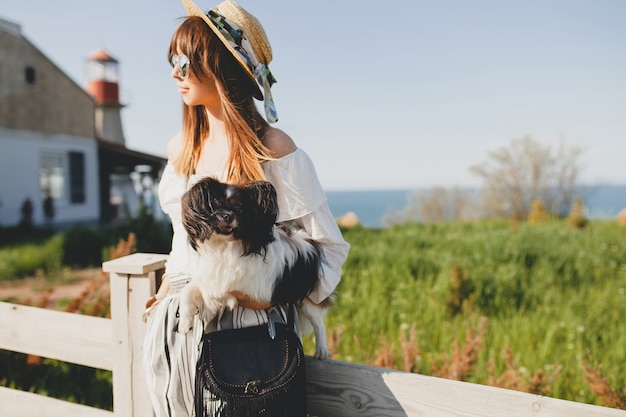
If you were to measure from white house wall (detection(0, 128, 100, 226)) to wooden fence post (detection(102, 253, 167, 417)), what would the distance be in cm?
1287

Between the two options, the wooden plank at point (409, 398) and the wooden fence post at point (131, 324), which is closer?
the wooden plank at point (409, 398)

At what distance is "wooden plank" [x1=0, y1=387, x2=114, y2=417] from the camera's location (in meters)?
1.95

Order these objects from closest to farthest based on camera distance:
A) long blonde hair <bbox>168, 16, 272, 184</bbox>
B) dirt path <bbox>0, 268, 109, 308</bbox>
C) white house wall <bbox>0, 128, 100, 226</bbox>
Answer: long blonde hair <bbox>168, 16, 272, 184</bbox>, dirt path <bbox>0, 268, 109, 308</bbox>, white house wall <bbox>0, 128, 100, 226</bbox>

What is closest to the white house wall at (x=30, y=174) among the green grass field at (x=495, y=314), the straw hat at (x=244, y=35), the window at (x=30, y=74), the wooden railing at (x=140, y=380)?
the window at (x=30, y=74)

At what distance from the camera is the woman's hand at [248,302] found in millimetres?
1357

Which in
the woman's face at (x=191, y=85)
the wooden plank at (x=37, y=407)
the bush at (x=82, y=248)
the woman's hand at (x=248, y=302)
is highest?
the woman's face at (x=191, y=85)

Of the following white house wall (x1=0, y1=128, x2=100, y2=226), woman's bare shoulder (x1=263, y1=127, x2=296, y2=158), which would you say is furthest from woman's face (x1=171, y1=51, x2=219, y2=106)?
white house wall (x1=0, y1=128, x2=100, y2=226)

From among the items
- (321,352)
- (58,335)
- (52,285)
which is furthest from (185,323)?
(52,285)

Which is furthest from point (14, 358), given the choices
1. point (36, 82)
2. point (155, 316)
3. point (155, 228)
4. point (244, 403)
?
point (36, 82)

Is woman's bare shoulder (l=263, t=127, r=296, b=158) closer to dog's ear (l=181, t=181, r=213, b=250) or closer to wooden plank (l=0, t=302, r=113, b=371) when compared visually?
dog's ear (l=181, t=181, r=213, b=250)

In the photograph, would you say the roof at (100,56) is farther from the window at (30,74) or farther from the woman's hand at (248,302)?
the woman's hand at (248,302)

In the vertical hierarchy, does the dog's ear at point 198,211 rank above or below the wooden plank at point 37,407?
above

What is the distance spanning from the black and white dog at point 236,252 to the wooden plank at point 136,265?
0.40m

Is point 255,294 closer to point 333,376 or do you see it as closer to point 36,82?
point 333,376
